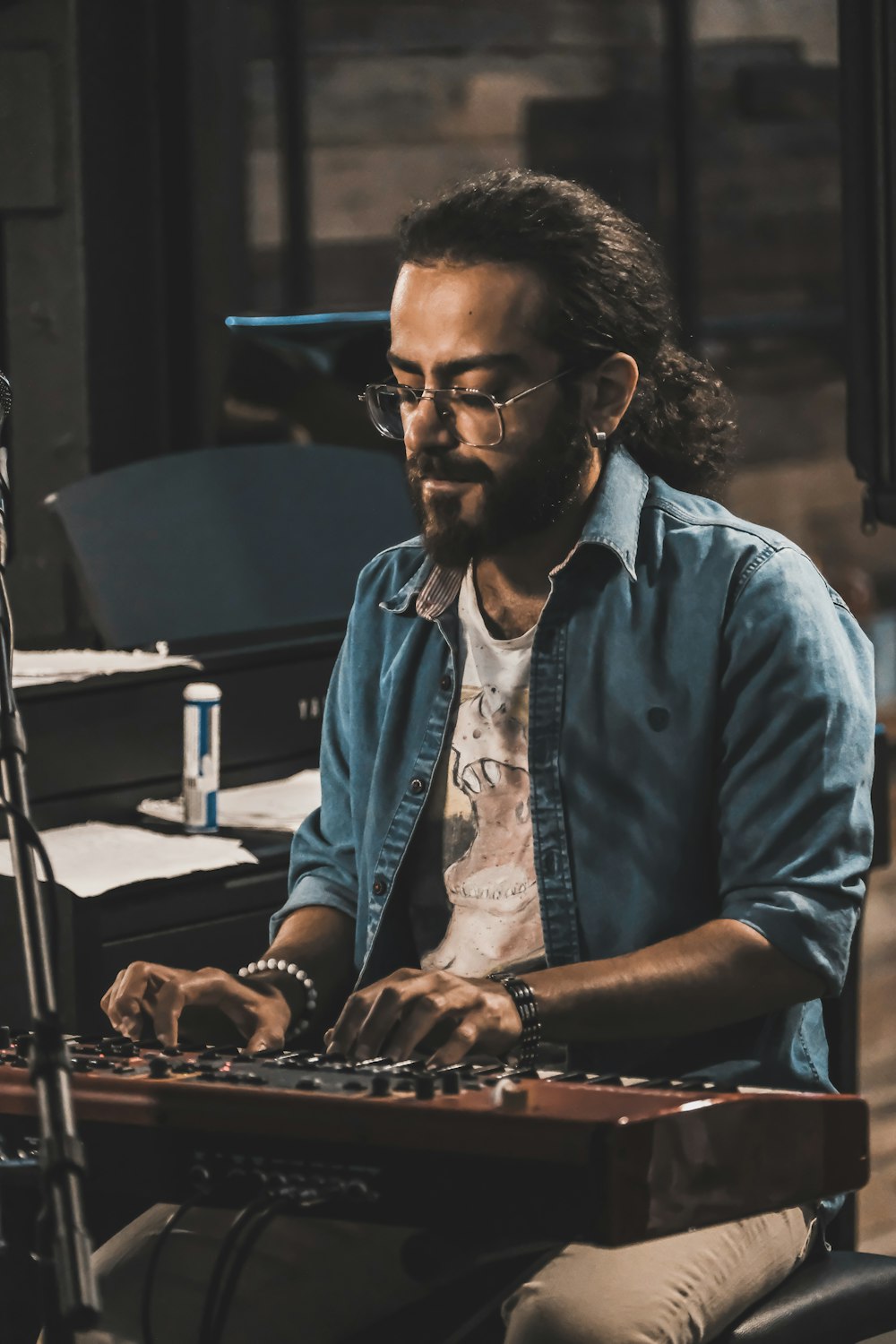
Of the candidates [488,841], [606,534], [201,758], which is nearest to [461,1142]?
[488,841]

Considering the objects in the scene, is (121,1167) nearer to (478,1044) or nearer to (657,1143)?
(478,1044)

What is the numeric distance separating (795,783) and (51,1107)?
2.92 ft

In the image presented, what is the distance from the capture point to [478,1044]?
1983 mm

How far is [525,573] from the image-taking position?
7.76ft

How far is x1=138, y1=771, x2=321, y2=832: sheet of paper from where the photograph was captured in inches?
137

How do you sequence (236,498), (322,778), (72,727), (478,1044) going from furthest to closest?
(236,498) → (72,727) → (322,778) → (478,1044)

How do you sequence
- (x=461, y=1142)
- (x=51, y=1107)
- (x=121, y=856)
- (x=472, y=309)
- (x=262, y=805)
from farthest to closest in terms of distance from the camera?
(x=262, y=805) → (x=121, y=856) → (x=472, y=309) → (x=461, y=1142) → (x=51, y=1107)

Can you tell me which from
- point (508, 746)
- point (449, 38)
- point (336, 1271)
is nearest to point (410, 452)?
point (508, 746)

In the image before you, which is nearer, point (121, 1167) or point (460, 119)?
point (121, 1167)

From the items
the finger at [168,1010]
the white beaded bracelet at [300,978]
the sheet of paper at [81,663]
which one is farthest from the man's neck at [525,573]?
the sheet of paper at [81,663]

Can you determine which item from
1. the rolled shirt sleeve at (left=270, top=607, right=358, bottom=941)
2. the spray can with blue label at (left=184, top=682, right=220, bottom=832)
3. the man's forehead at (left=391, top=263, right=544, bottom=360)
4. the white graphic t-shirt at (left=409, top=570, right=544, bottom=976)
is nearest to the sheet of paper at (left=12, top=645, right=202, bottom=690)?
the spray can with blue label at (left=184, top=682, right=220, bottom=832)

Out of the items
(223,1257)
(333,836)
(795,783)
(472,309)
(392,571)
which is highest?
(472,309)

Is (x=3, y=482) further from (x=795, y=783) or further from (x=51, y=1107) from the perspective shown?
(x=795, y=783)

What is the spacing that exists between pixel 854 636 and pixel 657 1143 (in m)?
0.76
